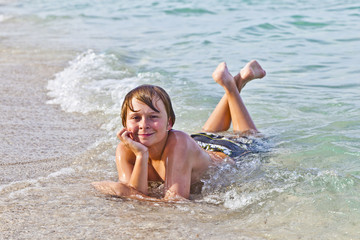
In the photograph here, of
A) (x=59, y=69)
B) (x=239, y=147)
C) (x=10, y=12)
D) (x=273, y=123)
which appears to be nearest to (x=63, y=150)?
(x=239, y=147)

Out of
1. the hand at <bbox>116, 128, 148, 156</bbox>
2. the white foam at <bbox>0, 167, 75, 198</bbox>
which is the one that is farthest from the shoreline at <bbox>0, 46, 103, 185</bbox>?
the hand at <bbox>116, 128, 148, 156</bbox>

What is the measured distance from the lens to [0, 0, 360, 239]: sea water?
3.01 metres

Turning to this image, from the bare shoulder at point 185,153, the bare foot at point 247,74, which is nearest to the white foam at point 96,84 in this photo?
the bare foot at point 247,74

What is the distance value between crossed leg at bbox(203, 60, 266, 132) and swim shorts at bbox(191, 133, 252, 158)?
241mm

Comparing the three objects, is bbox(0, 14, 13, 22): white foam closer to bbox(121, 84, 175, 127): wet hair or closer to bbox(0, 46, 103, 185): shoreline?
bbox(0, 46, 103, 185): shoreline

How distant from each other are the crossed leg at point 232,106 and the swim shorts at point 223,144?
241 millimetres

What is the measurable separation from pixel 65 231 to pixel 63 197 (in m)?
0.55

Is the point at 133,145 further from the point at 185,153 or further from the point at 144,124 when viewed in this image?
the point at 185,153

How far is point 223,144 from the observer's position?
4.38 meters

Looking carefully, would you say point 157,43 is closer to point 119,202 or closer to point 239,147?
point 239,147

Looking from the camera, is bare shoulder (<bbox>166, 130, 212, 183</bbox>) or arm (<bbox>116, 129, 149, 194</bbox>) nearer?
arm (<bbox>116, 129, 149, 194</bbox>)

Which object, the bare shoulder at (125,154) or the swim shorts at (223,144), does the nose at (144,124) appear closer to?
the bare shoulder at (125,154)

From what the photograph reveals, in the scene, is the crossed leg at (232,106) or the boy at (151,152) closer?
the boy at (151,152)

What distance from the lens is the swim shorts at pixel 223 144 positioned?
4292 millimetres
